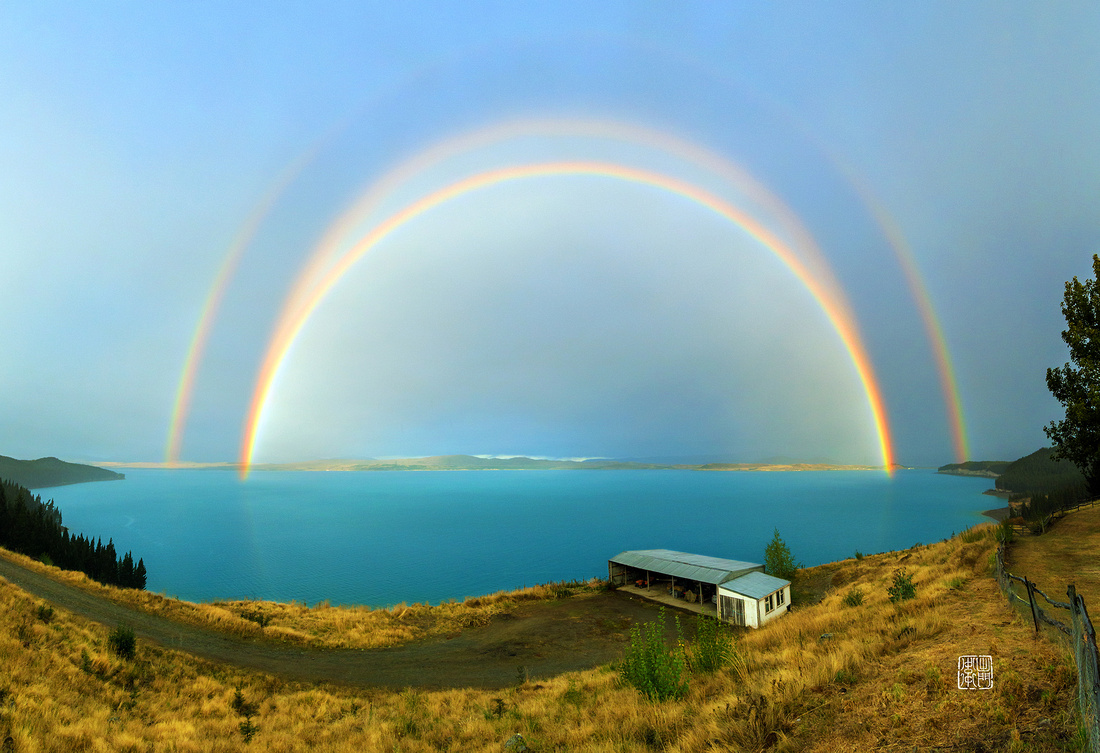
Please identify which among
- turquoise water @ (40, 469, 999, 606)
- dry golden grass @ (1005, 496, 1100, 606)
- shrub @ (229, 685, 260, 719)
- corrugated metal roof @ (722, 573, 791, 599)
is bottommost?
turquoise water @ (40, 469, 999, 606)

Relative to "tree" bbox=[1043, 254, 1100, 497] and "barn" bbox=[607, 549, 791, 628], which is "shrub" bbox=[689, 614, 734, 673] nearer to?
"barn" bbox=[607, 549, 791, 628]

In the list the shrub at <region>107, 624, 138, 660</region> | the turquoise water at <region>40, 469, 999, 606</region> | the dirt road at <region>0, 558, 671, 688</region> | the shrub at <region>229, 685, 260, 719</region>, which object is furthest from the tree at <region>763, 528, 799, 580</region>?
the shrub at <region>107, 624, 138, 660</region>

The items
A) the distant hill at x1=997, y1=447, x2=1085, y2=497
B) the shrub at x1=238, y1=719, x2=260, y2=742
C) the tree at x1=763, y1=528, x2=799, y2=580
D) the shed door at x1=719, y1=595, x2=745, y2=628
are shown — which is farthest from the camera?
the distant hill at x1=997, y1=447, x2=1085, y2=497

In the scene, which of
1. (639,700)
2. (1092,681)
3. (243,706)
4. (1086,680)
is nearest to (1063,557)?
(639,700)

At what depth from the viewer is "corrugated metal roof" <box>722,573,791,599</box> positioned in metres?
25.9

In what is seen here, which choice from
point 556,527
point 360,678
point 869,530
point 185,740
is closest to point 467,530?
point 556,527

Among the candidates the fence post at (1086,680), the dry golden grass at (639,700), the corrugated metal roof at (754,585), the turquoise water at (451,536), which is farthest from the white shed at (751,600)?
the turquoise water at (451,536)

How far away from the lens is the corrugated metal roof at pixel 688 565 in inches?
1099

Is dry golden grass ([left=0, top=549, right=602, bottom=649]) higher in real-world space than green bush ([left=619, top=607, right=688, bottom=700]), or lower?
lower

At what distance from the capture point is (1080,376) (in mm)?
24250

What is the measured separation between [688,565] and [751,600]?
202 inches

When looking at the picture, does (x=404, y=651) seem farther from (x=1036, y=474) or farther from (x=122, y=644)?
(x=1036, y=474)

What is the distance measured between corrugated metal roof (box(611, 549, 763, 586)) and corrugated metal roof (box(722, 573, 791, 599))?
0.39 m

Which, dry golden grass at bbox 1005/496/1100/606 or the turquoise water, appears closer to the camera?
dry golden grass at bbox 1005/496/1100/606
